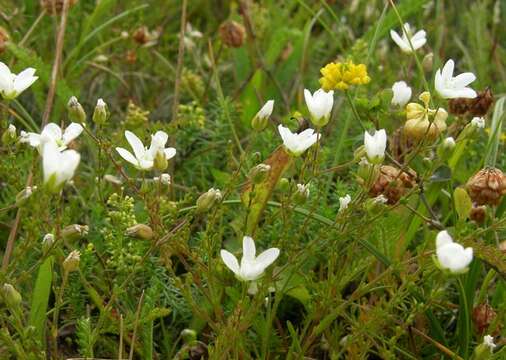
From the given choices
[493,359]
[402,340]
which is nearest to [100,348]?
[402,340]

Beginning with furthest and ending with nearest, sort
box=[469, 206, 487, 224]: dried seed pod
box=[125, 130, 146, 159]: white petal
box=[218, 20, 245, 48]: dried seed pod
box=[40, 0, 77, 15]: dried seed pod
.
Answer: box=[218, 20, 245, 48]: dried seed pod, box=[40, 0, 77, 15]: dried seed pod, box=[469, 206, 487, 224]: dried seed pod, box=[125, 130, 146, 159]: white petal

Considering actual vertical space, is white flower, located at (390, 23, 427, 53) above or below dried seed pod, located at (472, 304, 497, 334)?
above

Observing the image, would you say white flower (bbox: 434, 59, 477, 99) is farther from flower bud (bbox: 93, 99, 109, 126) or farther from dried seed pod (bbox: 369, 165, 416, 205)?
flower bud (bbox: 93, 99, 109, 126)

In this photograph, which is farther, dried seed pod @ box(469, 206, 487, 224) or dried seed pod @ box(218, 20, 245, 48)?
dried seed pod @ box(218, 20, 245, 48)

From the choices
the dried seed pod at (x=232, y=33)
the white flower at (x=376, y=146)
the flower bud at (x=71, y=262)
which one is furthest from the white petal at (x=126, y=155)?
the dried seed pod at (x=232, y=33)

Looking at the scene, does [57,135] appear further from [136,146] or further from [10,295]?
[10,295]

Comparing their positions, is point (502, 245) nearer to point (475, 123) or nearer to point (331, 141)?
point (475, 123)

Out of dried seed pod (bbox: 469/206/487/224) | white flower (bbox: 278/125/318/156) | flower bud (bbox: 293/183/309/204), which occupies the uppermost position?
white flower (bbox: 278/125/318/156)

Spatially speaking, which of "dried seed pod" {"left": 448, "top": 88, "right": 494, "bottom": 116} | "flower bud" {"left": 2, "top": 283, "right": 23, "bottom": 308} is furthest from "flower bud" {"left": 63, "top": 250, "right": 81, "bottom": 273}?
"dried seed pod" {"left": 448, "top": 88, "right": 494, "bottom": 116}
